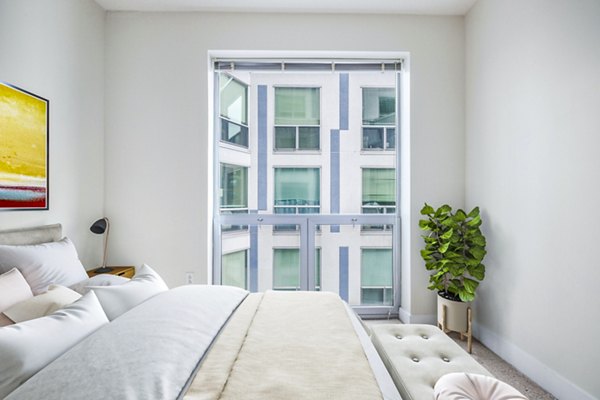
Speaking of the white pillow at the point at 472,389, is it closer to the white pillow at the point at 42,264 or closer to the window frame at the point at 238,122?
the white pillow at the point at 42,264

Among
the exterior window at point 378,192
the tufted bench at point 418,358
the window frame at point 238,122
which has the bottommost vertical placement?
the tufted bench at point 418,358

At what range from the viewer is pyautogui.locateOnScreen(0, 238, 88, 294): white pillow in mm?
1629

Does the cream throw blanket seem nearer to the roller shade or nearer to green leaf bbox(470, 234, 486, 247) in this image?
green leaf bbox(470, 234, 486, 247)

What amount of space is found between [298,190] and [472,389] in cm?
233

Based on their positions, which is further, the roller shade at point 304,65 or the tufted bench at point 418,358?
the roller shade at point 304,65

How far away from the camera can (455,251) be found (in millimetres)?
2553

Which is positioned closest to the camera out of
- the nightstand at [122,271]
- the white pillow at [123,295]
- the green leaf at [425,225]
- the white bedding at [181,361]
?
the white bedding at [181,361]

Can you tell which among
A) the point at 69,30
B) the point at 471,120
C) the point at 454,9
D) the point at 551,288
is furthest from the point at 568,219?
the point at 69,30

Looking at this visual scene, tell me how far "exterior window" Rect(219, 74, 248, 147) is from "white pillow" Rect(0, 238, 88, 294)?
1.73m

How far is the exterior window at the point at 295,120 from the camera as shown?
3.19 meters

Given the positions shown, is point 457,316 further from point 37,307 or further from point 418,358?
point 37,307

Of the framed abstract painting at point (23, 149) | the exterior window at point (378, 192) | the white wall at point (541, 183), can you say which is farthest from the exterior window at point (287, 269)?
the framed abstract painting at point (23, 149)

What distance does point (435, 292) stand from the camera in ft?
9.67

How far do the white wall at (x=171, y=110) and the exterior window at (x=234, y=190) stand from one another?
26cm
